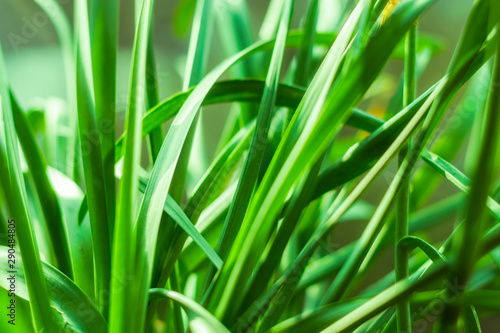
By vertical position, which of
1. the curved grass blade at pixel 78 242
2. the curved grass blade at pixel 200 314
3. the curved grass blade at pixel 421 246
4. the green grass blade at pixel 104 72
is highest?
the green grass blade at pixel 104 72

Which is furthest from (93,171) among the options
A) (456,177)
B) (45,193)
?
(456,177)

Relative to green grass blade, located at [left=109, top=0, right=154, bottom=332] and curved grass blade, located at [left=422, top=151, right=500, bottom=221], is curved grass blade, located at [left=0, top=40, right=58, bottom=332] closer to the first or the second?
green grass blade, located at [left=109, top=0, right=154, bottom=332]

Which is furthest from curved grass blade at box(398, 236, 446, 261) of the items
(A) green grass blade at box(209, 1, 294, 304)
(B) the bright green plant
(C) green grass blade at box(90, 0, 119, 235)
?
(C) green grass blade at box(90, 0, 119, 235)

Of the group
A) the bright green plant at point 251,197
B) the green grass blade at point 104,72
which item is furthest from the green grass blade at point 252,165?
the green grass blade at point 104,72

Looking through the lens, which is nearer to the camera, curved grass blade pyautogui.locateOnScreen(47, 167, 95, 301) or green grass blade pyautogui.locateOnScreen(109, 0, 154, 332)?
green grass blade pyautogui.locateOnScreen(109, 0, 154, 332)

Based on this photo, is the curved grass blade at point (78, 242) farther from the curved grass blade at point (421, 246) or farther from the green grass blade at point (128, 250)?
the curved grass blade at point (421, 246)

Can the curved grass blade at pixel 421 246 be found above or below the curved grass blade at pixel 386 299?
above

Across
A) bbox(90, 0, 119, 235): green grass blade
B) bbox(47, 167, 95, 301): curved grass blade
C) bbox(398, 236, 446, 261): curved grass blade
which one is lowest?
bbox(398, 236, 446, 261): curved grass blade

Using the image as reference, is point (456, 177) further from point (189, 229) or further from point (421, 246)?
point (189, 229)

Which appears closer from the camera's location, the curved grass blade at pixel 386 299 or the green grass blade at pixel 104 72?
the curved grass blade at pixel 386 299

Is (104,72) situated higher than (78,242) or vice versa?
(104,72)
